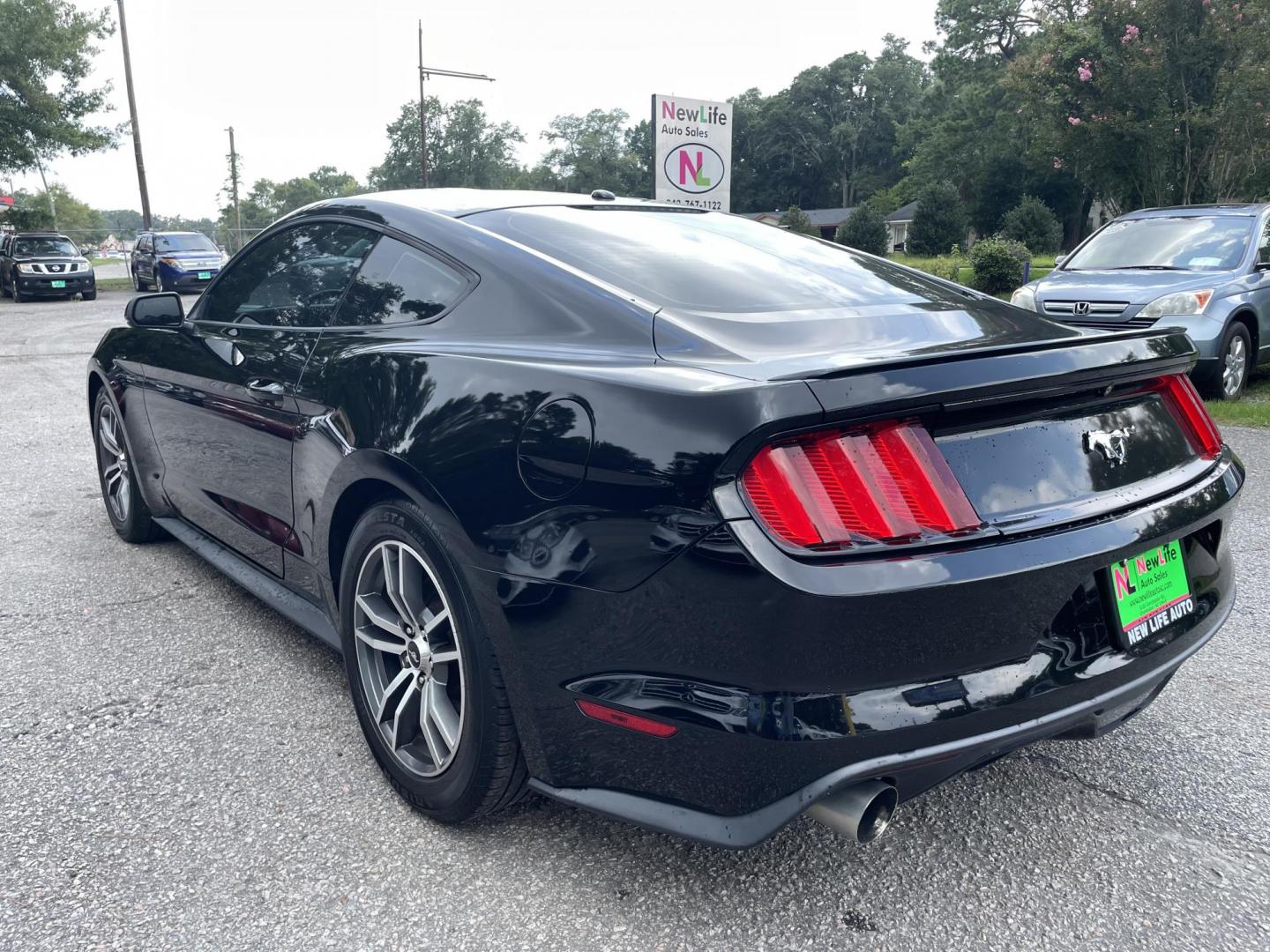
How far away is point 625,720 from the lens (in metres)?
1.92

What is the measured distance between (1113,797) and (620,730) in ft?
4.55

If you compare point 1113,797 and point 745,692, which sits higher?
point 745,692

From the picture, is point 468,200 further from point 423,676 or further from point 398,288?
point 423,676

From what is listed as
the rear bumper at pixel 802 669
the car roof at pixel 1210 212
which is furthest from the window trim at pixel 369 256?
the car roof at pixel 1210 212

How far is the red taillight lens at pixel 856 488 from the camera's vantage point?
176cm

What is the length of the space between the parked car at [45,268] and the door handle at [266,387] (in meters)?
26.7

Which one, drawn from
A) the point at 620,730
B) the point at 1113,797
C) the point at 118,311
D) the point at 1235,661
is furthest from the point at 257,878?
the point at 118,311

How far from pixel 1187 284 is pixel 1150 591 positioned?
23.5ft

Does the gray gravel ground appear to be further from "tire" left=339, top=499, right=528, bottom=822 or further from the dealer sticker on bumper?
the dealer sticker on bumper

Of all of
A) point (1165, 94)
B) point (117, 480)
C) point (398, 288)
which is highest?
point (1165, 94)

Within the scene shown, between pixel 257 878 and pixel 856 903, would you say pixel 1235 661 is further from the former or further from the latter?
pixel 257 878

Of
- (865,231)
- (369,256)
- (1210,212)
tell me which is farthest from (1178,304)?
(865,231)

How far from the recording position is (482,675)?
2152 mm

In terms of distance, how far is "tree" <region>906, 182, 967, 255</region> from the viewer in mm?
49375
